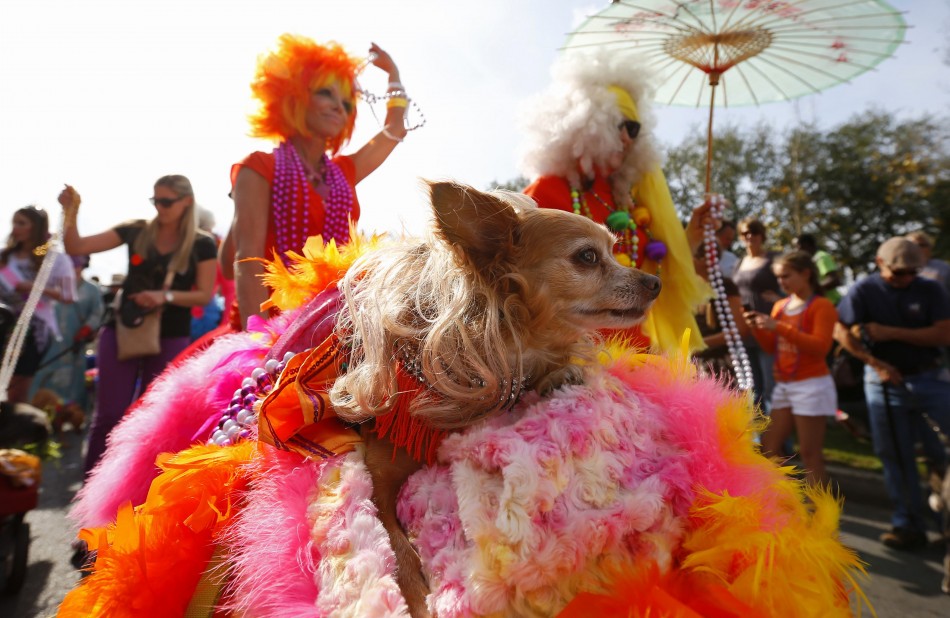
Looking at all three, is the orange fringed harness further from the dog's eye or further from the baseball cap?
the baseball cap

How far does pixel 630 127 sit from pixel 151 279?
9.44 feet

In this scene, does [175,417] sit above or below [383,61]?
below

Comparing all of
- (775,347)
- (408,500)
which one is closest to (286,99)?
(408,500)

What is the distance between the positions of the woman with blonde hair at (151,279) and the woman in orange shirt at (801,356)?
3891 mm

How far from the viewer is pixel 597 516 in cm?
99

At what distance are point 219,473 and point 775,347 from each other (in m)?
4.47

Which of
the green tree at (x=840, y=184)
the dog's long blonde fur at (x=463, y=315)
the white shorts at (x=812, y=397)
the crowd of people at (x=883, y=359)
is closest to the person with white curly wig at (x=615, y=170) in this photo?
the dog's long blonde fur at (x=463, y=315)

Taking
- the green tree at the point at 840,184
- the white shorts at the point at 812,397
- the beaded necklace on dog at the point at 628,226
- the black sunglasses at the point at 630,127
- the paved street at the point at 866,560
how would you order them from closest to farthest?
1. the beaded necklace on dog at the point at 628,226
2. the black sunglasses at the point at 630,127
3. the paved street at the point at 866,560
4. the white shorts at the point at 812,397
5. the green tree at the point at 840,184

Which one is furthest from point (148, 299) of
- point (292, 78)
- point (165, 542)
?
point (165, 542)

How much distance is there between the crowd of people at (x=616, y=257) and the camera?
258 cm

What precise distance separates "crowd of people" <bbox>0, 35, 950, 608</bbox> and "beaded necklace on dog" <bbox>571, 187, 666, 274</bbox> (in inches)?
0.4

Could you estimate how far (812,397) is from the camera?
4.25 m

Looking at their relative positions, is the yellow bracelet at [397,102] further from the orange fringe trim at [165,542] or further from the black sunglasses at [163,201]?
the orange fringe trim at [165,542]

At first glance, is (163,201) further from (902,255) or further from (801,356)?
(902,255)
